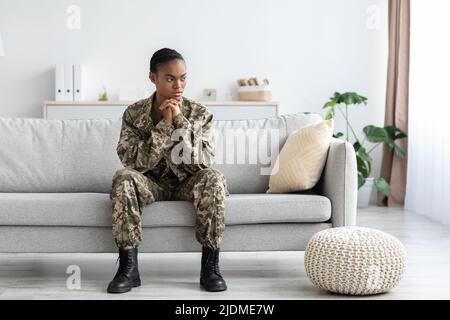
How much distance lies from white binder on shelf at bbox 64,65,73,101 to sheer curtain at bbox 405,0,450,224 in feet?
9.12

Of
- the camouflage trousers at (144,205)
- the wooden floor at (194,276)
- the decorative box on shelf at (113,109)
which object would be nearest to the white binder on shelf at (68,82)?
the decorative box on shelf at (113,109)

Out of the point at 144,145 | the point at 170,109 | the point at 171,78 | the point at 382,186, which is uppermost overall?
the point at 171,78

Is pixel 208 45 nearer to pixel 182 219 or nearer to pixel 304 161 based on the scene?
pixel 304 161

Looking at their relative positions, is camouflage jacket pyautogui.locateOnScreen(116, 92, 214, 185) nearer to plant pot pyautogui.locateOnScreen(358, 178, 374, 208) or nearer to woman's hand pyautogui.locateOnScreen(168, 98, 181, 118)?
woman's hand pyautogui.locateOnScreen(168, 98, 181, 118)

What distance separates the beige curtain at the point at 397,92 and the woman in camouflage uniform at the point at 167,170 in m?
3.07

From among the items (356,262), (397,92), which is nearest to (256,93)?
(397,92)

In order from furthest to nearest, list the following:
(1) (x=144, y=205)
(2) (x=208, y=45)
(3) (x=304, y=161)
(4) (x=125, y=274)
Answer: (2) (x=208, y=45), (3) (x=304, y=161), (1) (x=144, y=205), (4) (x=125, y=274)

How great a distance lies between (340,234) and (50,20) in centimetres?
397

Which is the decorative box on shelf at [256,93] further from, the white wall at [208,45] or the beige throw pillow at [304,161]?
the beige throw pillow at [304,161]

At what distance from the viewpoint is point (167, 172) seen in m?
3.28

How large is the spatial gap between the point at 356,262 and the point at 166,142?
3.22 ft

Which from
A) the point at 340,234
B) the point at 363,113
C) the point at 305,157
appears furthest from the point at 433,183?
the point at 340,234

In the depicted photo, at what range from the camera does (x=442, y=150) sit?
5105 mm
